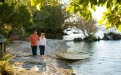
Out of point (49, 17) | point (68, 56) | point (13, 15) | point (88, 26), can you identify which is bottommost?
point (68, 56)

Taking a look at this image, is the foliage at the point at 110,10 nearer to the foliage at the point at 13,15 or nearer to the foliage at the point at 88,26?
the foliage at the point at 13,15

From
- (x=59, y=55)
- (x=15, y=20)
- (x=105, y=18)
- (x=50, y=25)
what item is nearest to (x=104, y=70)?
(x=59, y=55)

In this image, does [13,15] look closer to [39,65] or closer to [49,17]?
[39,65]

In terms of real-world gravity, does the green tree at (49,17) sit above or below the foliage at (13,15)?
below

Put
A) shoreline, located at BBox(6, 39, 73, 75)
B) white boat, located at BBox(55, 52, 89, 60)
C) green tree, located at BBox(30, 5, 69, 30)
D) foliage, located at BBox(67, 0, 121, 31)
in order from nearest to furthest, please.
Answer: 1. foliage, located at BBox(67, 0, 121, 31)
2. shoreline, located at BBox(6, 39, 73, 75)
3. white boat, located at BBox(55, 52, 89, 60)
4. green tree, located at BBox(30, 5, 69, 30)

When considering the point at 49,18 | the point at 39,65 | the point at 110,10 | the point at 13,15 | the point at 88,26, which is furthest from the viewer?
the point at 49,18

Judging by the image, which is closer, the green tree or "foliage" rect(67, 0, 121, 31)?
"foliage" rect(67, 0, 121, 31)

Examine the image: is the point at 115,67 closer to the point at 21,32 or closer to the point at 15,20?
the point at 15,20

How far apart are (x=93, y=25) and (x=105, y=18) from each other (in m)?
50.1

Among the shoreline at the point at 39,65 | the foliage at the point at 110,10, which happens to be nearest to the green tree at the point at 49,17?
the shoreline at the point at 39,65

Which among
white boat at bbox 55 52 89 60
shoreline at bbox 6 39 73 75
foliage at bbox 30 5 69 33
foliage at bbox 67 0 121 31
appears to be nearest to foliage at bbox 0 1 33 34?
shoreline at bbox 6 39 73 75

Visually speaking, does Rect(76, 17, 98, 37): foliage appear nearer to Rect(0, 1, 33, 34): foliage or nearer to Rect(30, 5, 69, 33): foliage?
Rect(30, 5, 69, 33): foliage

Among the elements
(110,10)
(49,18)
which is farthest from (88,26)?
(110,10)

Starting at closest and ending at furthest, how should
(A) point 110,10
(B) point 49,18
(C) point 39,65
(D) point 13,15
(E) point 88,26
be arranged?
(A) point 110,10, (C) point 39,65, (D) point 13,15, (E) point 88,26, (B) point 49,18
